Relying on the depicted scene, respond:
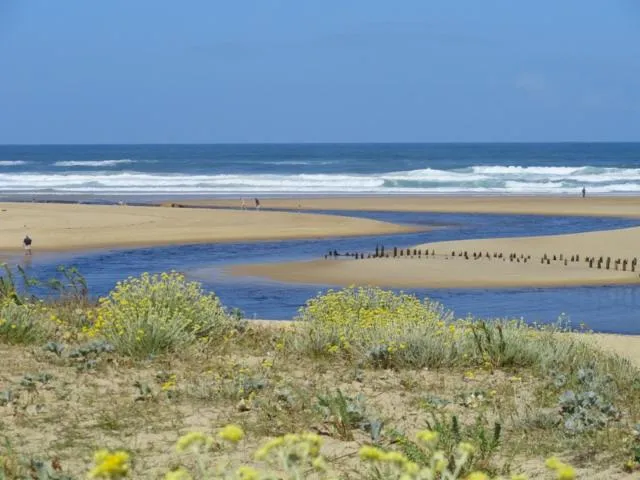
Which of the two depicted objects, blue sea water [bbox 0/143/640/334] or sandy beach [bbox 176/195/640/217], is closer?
blue sea water [bbox 0/143/640/334]

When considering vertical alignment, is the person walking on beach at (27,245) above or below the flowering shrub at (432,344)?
below

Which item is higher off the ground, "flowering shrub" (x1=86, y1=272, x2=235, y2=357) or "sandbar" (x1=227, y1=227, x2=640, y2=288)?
"flowering shrub" (x1=86, y1=272, x2=235, y2=357)

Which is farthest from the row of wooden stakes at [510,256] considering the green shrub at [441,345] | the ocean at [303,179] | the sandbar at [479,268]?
the ocean at [303,179]

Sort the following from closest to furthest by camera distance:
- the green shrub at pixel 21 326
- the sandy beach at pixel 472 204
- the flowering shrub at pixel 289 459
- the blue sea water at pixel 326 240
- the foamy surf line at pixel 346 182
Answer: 1. the flowering shrub at pixel 289 459
2. the green shrub at pixel 21 326
3. the blue sea water at pixel 326 240
4. the sandy beach at pixel 472 204
5. the foamy surf line at pixel 346 182

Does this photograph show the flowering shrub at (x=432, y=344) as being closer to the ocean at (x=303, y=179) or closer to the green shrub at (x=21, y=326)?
the green shrub at (x=21, y=326)

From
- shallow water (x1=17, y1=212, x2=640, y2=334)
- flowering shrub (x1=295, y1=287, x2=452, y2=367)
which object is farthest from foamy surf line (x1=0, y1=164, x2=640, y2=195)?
flowering shrub (x1=295, y1=287, x2=452, y2=367)

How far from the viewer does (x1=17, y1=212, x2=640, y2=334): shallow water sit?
17891 millimetres

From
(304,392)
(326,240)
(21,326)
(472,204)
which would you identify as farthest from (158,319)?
(472,204)

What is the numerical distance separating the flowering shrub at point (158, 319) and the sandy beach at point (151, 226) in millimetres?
19372

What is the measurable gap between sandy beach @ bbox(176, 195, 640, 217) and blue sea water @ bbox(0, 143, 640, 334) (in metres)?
3.23

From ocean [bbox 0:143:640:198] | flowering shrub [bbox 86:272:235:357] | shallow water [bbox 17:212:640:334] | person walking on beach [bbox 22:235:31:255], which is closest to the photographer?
flowering shrub [bbox 86:272:235:357]

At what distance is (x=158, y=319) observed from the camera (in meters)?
8.72

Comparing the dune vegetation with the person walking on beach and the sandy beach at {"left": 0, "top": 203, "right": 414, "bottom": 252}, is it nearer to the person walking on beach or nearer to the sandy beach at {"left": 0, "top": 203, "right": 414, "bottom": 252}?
the person walking on beach

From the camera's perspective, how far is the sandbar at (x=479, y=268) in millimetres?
22016
